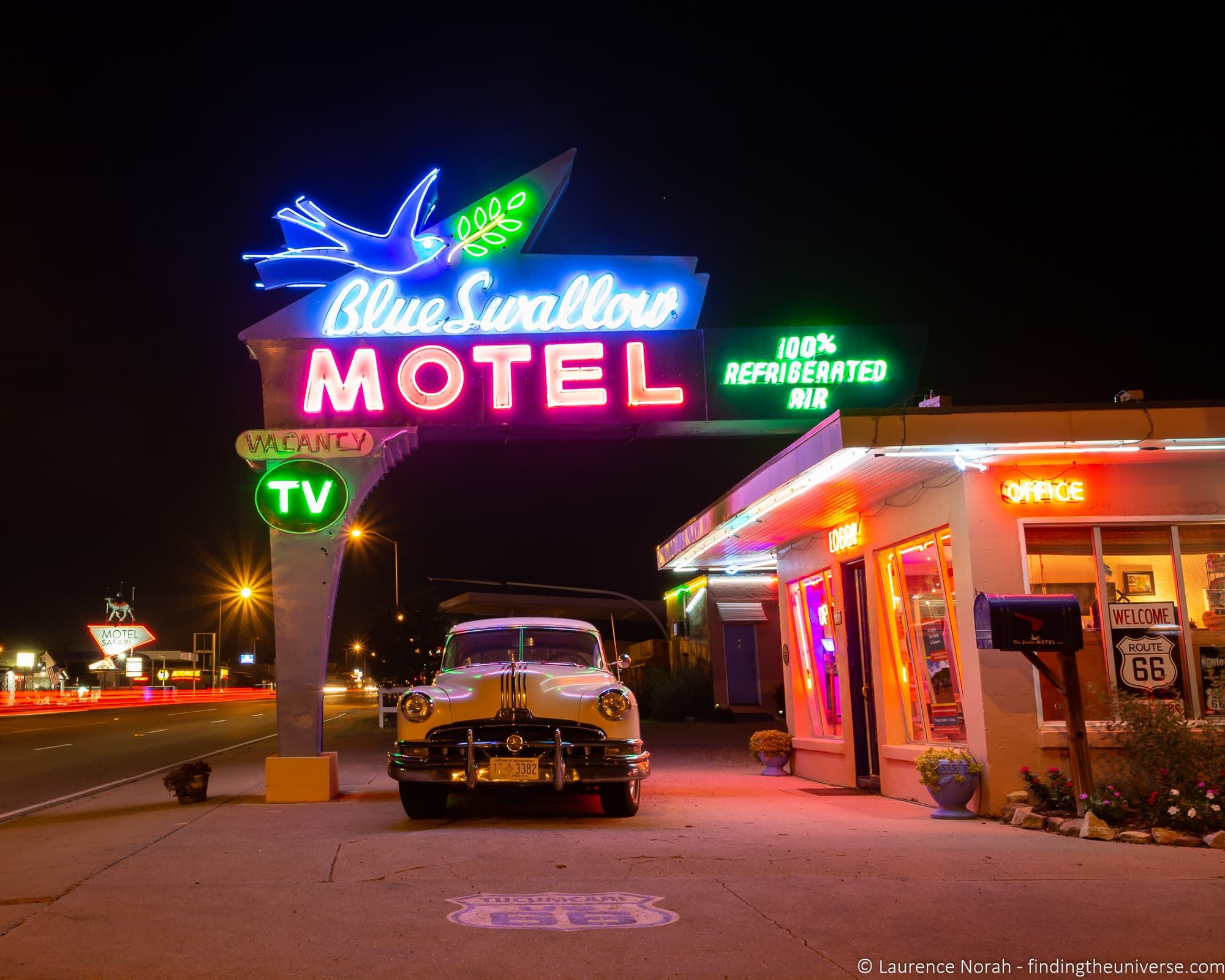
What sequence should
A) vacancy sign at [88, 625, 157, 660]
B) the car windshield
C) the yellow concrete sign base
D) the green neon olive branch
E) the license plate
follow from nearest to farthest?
1. the license plate
2. the car windshield
3. the yellow concrete sign base
4. the green neon olive branch
5. vacancy sign at [88, 625, 157, 660]

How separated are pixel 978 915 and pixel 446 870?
3.42 meters

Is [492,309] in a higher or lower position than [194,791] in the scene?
higher

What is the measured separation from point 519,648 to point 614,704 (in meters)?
1.74

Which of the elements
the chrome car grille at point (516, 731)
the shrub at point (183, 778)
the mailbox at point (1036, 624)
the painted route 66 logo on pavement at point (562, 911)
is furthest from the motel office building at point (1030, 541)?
the shrub at point (183, 778)

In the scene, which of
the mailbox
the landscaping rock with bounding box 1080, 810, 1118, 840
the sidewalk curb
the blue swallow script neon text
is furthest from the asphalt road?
the landscaping rock with bounding box 1080, 810, 1118, 840

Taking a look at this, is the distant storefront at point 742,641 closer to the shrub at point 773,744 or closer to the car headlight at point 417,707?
the shrub at point 773,744

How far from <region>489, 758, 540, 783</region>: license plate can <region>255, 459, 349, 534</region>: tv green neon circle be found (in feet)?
13.3

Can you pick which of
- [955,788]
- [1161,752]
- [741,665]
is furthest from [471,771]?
[741,665]

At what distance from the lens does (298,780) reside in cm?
1174

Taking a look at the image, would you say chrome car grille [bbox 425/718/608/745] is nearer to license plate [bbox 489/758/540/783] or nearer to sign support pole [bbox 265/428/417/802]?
license plate [bbox 489/758/540/783]

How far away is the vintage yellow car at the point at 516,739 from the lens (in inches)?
377

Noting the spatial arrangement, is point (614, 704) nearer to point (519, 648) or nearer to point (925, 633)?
point (519, 648)

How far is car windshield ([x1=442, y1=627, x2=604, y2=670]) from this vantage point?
11.2 metres

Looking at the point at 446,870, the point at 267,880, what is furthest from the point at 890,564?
the point at 267,880
